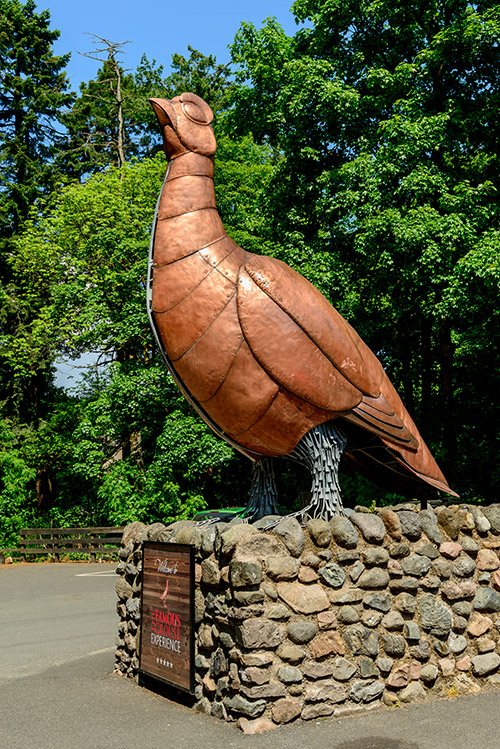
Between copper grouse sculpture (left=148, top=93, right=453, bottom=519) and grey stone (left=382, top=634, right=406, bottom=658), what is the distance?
991 millimetres

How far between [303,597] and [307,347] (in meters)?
1.79

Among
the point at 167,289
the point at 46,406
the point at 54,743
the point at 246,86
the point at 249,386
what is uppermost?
the point at 246,86

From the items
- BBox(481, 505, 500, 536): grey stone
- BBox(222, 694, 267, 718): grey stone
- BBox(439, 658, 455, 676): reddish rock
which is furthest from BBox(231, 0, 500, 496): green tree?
BBox(222, 694, 267, 718): grey stone

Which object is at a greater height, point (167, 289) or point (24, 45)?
point (24, 45)

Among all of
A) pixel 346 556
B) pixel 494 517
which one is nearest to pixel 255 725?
pixel 346 556

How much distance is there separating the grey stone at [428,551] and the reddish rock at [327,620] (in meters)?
0.94

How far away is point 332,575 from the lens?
4867 millimetres

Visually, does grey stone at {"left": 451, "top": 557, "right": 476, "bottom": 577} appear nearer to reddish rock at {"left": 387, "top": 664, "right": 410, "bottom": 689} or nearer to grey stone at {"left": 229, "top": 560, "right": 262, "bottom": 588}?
reddish rock at {"left": 387, "top": 664, "right": 410, "bottom": 689}

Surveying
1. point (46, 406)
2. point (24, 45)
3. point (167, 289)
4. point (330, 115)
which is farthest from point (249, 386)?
point (24, 45)

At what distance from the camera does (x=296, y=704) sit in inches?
178

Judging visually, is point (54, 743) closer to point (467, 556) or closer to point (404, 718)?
point (404, 718)

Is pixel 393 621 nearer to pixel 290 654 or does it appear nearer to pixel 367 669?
pixel 367 669

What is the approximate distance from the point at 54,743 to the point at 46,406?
60.3 feet

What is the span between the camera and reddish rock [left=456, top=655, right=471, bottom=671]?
5254mm
